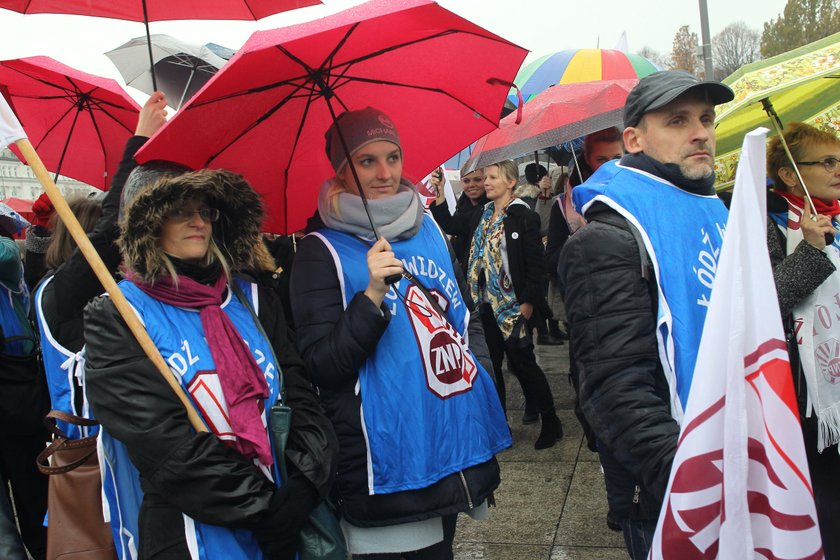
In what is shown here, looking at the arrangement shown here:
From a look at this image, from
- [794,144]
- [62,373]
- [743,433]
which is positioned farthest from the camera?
[794,144]

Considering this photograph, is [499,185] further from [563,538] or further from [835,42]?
[835,42]

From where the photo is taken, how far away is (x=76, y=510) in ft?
8.98

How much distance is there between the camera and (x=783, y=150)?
3570 millimetres

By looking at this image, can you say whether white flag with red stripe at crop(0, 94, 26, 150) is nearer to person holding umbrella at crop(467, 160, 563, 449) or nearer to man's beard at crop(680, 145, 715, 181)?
man's beard at crop(680, 145, 715, 181)

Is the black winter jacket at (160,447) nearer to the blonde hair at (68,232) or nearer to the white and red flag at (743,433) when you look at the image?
the white and red flag at (743,433)

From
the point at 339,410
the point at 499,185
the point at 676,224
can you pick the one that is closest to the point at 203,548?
the point at 339,410

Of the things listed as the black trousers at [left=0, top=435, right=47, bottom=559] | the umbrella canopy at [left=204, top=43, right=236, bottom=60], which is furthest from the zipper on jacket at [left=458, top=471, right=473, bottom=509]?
the umbrella canopy at [left=204, top=43, right=236, bottom=60]

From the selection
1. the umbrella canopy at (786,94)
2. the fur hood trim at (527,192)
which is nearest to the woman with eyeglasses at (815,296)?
the umbrella canopy at (786,94)

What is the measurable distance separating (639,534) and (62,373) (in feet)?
7.55

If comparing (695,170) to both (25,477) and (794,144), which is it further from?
(25,477)

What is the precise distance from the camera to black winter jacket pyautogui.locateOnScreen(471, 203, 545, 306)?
610cm

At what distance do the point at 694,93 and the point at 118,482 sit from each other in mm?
2198

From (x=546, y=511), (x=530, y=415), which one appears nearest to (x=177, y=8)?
(x=546, y=511)

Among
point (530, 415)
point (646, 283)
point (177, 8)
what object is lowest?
point (530, 415)
